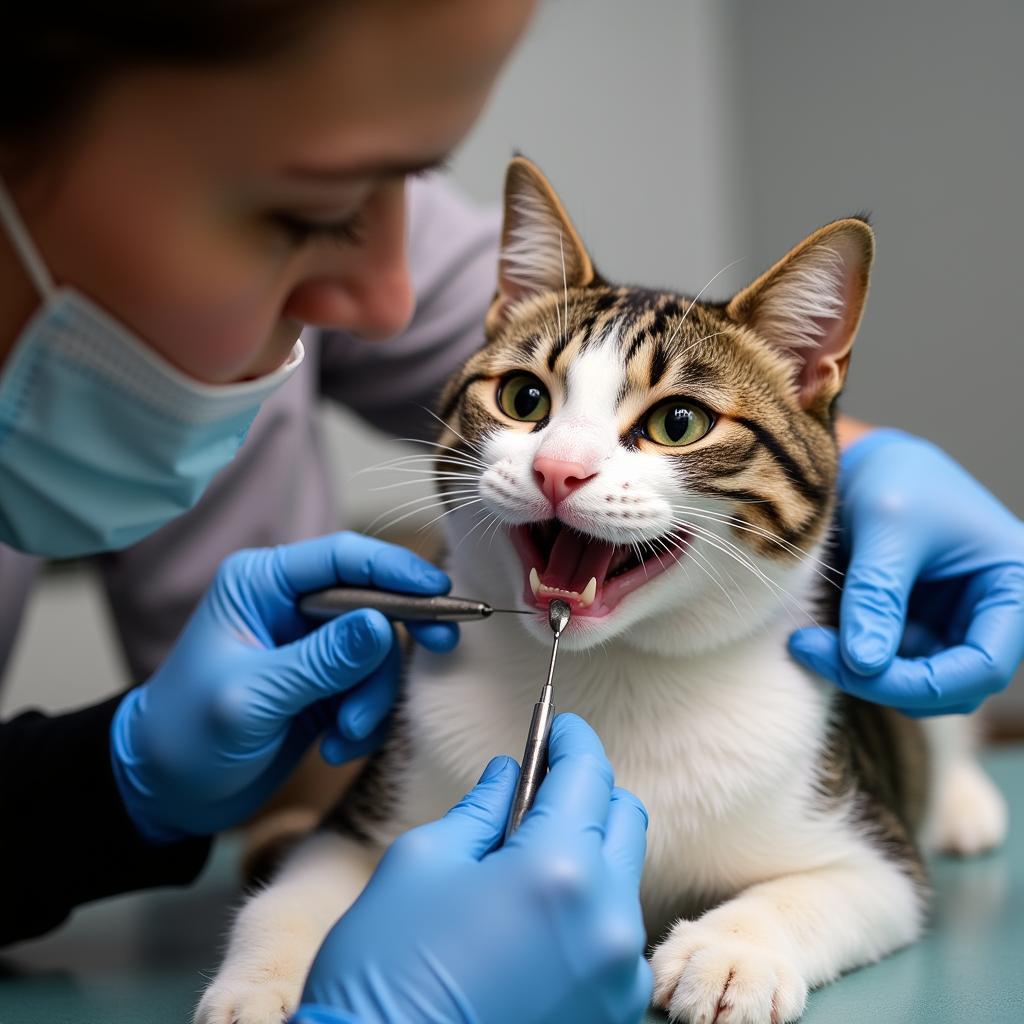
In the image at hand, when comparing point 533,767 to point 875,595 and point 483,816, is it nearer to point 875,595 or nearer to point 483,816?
point 483,816

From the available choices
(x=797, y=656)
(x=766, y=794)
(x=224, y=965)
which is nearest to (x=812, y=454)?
(x=797, y=656)

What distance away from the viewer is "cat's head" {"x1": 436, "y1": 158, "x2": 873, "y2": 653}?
0.93 meters

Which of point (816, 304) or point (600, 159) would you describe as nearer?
point (816, 304)

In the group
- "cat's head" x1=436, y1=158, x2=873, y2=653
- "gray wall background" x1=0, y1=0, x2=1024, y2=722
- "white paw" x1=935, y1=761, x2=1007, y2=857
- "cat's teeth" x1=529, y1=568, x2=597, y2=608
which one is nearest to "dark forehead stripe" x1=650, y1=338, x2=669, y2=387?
"cat's head" x1=436, y1=158, x2=873, y2=653

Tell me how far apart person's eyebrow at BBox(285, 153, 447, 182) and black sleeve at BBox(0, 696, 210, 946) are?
2.33 feet

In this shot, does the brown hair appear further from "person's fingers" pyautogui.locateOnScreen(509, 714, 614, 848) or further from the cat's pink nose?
"person's fingers" pyautogui.locateOnScreen(509, 714, 614, 848)

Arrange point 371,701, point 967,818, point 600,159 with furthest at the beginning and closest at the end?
point 600,159, point 967,818, point 371,701

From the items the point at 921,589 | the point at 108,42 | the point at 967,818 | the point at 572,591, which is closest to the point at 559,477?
the point at 572,591

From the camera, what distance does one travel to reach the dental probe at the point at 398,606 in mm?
1009

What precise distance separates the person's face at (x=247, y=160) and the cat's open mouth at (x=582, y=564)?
329mm

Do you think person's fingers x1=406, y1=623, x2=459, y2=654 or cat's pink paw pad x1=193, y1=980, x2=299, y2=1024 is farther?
person's fingers x1=406, y1=623, x2=459, y2=654

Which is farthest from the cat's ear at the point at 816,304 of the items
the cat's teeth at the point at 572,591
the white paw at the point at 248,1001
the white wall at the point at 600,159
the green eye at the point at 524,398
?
the white wall at the point at 600,159

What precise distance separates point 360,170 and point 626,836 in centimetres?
52

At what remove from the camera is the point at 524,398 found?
3.48 ft
